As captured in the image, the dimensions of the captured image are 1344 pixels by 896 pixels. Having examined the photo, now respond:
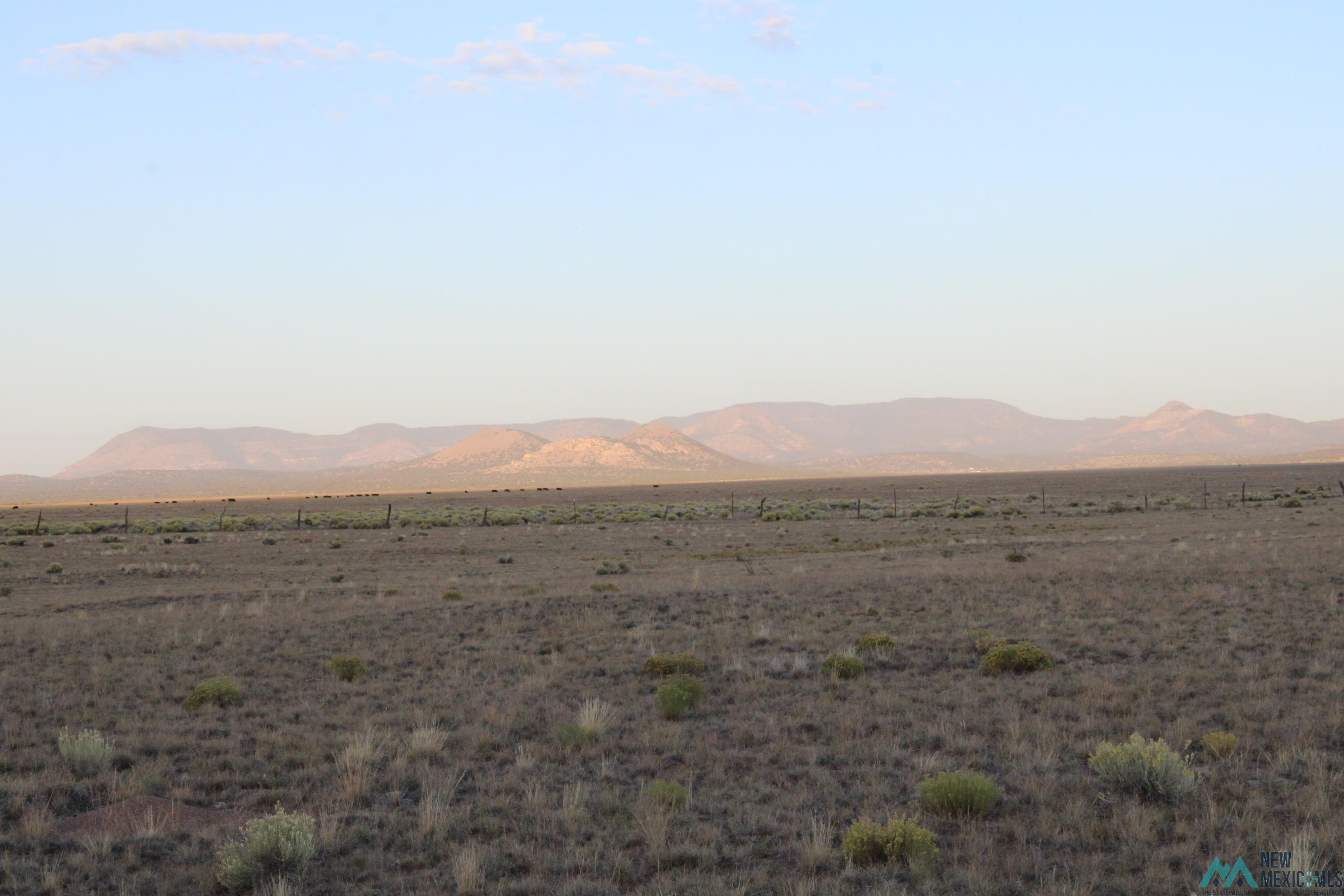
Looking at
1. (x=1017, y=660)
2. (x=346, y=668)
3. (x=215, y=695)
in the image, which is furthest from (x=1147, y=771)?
(x=215, y=695)

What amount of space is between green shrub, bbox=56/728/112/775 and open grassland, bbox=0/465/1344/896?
0.09ft

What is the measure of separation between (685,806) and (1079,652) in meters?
8.03

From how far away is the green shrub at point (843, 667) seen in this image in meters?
12.6

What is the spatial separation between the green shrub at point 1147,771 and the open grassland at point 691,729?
3 cm

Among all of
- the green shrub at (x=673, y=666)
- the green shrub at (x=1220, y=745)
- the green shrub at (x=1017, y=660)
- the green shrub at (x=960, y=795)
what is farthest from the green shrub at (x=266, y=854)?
the green shrub at (x=1017, y=660)

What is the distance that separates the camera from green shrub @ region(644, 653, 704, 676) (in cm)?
→ 1312

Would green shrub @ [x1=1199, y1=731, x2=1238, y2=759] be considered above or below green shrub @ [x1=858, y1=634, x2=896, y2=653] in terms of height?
above

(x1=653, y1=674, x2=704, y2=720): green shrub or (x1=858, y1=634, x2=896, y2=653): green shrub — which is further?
(x1=858, y1=634, x2=896, y2=653): green shrub

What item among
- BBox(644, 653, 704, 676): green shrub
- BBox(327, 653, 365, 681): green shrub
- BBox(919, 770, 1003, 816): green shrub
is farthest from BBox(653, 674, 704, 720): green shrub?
BBox(327, 653, 365, 681): green shrub

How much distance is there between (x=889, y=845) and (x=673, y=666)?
6.64 meters

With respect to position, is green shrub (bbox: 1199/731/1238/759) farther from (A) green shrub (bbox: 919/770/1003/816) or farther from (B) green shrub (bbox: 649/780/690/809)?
(B) green shrub (bbox: 649/780/690/809)

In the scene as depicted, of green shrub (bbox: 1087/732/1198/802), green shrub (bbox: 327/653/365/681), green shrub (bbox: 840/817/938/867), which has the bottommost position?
green shrub (bbox: 327/653/365/681)
